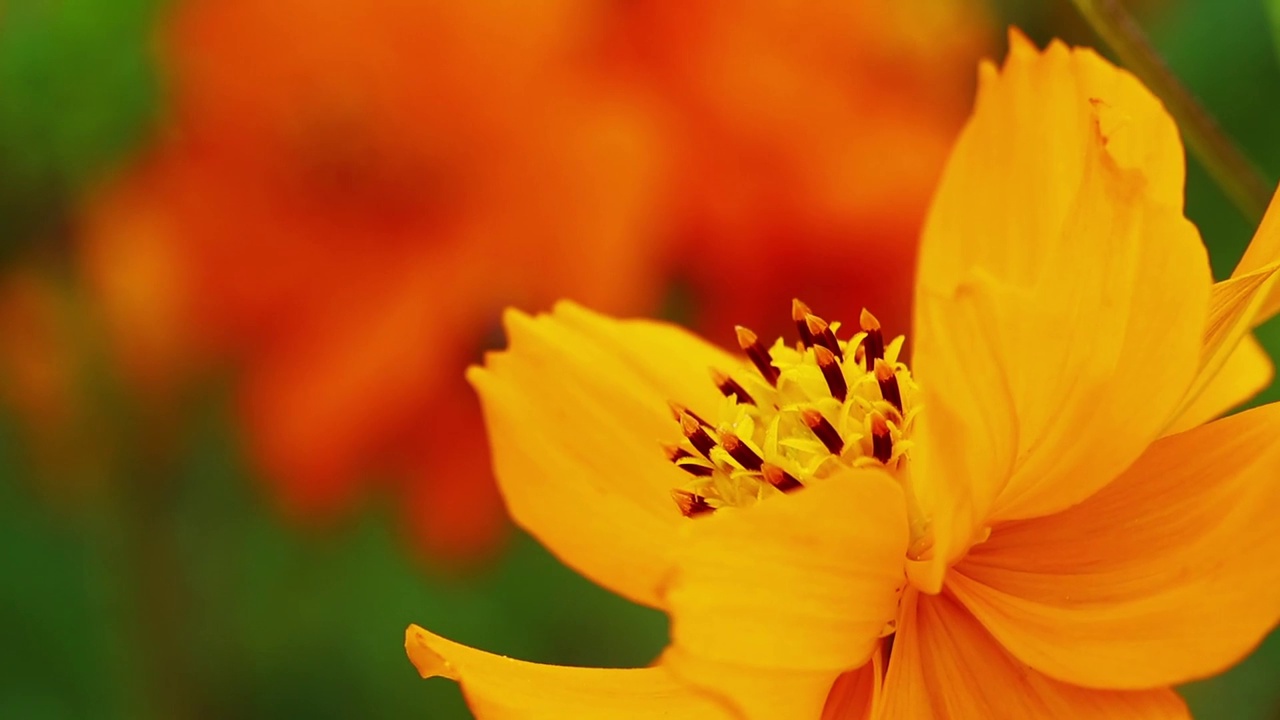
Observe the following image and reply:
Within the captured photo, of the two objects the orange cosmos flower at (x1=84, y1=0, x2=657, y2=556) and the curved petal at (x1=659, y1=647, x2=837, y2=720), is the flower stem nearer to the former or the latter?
the curved petal at (x1=659, y1=647, x2=837, y2=720)

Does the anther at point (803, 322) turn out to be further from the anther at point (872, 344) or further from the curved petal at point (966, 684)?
the curved petal at point (966, 684)

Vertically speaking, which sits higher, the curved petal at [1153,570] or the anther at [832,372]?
the anther at [832,372]

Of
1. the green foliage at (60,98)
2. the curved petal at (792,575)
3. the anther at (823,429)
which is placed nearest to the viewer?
the curved petal at (792,575)

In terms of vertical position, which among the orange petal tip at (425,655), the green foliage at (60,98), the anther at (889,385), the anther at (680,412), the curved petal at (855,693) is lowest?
the curved petal at (855,693)

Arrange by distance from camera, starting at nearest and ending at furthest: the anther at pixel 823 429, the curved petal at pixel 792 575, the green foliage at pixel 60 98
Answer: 1. the curved petal at pixel 792 575
2. the anther at pixel 823 429
3. the green foliage at pixel 60 98

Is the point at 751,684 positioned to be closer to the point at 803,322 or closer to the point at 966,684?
the point at 966,684

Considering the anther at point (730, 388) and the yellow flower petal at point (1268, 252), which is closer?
the yellow flower petal at point (1268, 252)

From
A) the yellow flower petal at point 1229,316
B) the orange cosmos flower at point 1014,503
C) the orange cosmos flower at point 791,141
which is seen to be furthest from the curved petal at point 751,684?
the orange cosmos flower at point 791,141

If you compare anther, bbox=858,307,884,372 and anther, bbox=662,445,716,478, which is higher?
anther, bbox=662,445,716,478

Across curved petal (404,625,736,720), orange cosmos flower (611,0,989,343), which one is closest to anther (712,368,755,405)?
curved petal (404,625,736,720)
